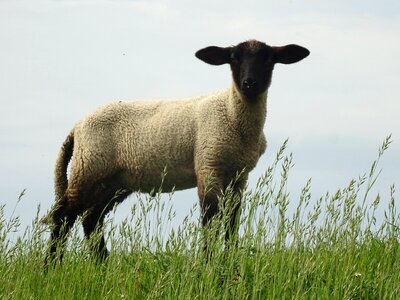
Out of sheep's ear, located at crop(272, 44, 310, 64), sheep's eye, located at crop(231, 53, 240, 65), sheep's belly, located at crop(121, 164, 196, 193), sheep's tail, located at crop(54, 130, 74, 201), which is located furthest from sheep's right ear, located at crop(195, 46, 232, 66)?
sheep's tail, located at crop(54, 130, 74, 201)

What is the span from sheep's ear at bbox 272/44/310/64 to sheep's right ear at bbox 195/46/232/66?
1.96 feet

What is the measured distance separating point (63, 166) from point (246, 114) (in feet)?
9.78

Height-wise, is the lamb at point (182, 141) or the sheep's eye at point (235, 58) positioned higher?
the sheep's eye at point (235, 58)

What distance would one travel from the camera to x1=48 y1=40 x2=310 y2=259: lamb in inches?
339

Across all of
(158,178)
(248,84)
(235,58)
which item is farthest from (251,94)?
(158,178)

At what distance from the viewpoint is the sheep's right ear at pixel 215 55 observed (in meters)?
9.30

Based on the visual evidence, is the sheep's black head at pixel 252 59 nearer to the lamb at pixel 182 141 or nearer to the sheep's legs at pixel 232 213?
the lamb at pixel 182 141

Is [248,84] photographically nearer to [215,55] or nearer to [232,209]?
[215,55]

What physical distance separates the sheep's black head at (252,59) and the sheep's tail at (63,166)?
2.30 meters

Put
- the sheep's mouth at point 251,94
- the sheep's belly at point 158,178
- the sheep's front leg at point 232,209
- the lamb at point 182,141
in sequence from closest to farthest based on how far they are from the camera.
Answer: the sheep's front leg at point 232,209
the lamb at point 182,141
the sheep's mouth at point 251,94
the sheep's belly at point 158,178

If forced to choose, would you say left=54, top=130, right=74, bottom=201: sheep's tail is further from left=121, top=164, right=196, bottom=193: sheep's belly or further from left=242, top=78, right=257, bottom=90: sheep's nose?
left=242, top=78, right=257, bottom=90: sheep's nose

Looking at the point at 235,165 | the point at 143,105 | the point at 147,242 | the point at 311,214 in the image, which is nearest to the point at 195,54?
the point at 143,105

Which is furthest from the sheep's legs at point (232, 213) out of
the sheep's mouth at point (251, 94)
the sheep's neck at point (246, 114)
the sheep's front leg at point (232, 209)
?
the sheep's mouth at point (251, 94)

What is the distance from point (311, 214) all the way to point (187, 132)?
3.92 metres
